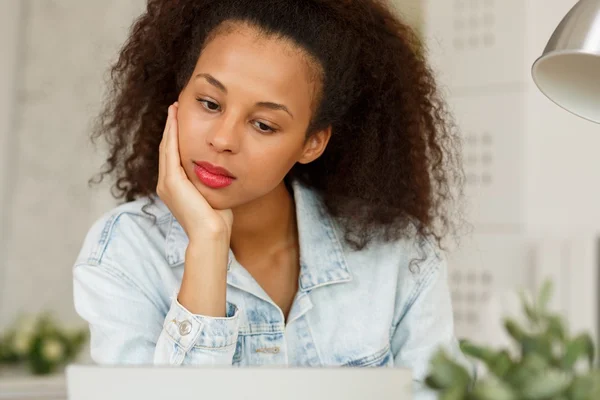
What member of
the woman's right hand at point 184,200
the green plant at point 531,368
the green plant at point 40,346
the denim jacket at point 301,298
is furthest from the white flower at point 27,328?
the green plant at point 531,368

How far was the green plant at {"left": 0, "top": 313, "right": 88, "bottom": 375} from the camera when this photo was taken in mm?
2488

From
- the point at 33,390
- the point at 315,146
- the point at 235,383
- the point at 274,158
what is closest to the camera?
the point at 235,383

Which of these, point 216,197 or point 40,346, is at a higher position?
point 216,197

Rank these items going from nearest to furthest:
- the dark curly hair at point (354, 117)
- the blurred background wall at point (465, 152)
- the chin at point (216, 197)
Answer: the chin at point (216, 197) → the dark curly hair at point (354, 117) → the blurred background wall at point (465, 152)

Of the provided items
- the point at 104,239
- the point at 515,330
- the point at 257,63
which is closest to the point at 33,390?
the point at 104,239

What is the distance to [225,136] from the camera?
1.22 m

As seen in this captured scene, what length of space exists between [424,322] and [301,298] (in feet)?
0.74

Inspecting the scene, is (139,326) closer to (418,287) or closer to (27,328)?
(418,287)

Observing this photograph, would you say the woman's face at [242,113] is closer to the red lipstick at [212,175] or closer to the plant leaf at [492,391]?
the red lipstick at [212,175]

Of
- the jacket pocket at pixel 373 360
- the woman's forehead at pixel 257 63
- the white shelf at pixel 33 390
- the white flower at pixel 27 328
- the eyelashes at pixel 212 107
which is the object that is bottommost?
the white shelf at pixel 33 390

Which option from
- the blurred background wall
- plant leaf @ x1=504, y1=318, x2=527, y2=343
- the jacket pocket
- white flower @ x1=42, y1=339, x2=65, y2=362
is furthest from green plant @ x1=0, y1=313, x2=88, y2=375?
plant leaf @ x1=504, y1=318, x2=527, y2=343

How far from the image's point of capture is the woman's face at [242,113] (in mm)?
1237

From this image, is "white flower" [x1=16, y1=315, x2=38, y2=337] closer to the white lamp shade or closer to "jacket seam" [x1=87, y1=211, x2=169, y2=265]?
"jacket seam" [x1=87, y1=211, x2=169, y2=265]

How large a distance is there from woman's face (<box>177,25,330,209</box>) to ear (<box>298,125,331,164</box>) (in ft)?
0.30
